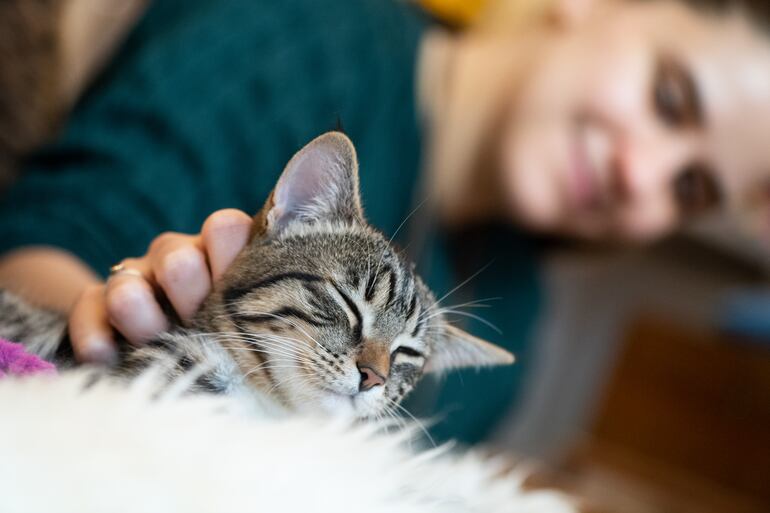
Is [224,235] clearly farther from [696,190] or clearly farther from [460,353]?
[696,190]

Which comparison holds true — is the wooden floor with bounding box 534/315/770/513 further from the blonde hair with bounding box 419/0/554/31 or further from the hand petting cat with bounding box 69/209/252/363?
the hand petting cat with bounding box 69/209/252/363

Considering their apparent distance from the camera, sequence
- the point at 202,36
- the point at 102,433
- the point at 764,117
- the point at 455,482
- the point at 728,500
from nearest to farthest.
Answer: the point at 102,433 < the point at 455,482 < the point at 202,36 < the point at 764,117 < the point at 728,500

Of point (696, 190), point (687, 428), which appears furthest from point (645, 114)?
point (687, 428)

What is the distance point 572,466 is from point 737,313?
45 centimetres

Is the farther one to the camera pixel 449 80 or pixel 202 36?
pixel 449 80

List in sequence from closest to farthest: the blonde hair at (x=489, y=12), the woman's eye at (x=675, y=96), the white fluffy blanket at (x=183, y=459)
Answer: the white fluffy blanket at (x=183, y=459)
the woman's eye at (x=675, y=96)
the blonde hair at (x=489, y=12)

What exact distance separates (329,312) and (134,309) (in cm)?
11

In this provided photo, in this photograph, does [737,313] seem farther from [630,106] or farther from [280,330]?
[280,330]

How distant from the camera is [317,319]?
1.23 ft

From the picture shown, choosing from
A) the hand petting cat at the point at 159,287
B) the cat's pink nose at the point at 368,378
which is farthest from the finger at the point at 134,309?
the cat's pink nose at the point at 368,378

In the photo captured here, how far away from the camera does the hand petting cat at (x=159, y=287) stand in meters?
0.32

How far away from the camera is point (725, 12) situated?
87 centimetres

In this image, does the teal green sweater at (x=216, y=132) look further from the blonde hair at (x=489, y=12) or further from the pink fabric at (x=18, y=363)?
the blonde hair at (x=489, y=12)

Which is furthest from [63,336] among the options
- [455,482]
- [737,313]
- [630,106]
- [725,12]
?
[737,313]
